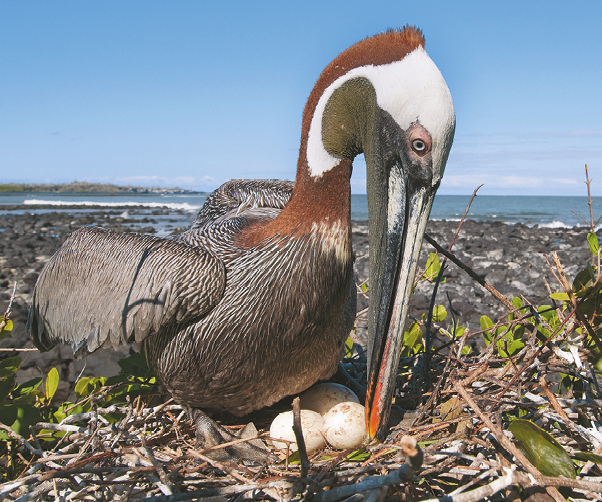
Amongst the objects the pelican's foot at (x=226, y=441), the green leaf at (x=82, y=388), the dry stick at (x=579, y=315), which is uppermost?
the dry stick at (x=579, y=315)

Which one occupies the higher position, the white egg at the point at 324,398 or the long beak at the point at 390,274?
the long beak at the point at 390,274

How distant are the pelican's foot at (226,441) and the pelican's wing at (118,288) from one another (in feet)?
2.38

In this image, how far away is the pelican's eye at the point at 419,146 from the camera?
2.18 meters

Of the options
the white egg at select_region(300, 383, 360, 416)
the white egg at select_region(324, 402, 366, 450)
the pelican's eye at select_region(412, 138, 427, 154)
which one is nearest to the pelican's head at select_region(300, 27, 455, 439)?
the pelican's eye at select_region(412, 138, 427, 154)

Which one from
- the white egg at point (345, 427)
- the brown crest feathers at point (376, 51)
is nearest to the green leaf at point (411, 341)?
the white egg at point (345, 427)

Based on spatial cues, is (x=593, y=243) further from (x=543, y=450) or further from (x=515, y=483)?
(x=515, y=483)

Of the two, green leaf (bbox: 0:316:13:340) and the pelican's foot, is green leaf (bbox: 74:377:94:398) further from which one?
the pelican's foot

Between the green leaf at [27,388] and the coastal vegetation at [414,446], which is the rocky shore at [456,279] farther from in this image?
the green leaf at [27,388]

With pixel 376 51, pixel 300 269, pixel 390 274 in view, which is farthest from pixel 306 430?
pixel 376 51

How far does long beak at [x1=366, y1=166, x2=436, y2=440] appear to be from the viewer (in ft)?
7.53

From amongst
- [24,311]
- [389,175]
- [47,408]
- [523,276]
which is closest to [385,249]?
[389,175]

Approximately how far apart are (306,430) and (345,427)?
0.23 m

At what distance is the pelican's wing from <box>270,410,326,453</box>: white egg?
0.81m

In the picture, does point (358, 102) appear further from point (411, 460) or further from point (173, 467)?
point (173, 467)
